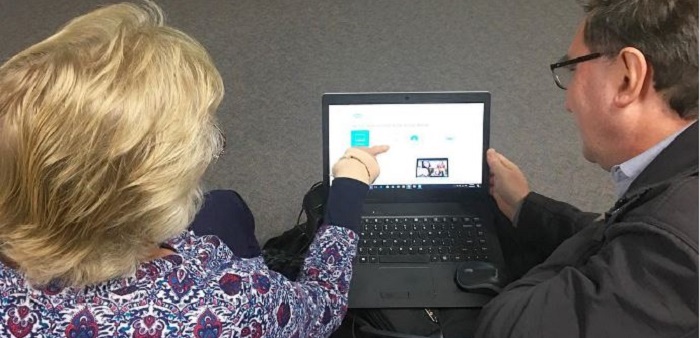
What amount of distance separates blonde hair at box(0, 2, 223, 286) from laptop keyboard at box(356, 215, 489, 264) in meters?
0.50

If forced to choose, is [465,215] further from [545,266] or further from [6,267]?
[6,267]

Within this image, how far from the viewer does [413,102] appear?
1.40m

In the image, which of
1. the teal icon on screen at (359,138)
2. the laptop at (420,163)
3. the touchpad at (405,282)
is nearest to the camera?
A: the touchpad at (405,282)

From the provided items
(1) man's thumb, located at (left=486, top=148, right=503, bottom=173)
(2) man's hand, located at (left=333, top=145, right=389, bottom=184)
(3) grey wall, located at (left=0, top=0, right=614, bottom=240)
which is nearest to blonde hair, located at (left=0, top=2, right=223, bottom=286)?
(2) man's hand, located at (left=333, top=145, right=389, bottom=184)

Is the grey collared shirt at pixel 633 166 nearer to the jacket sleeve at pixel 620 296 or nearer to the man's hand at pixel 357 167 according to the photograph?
the jacket sleeve at pixel 620 296

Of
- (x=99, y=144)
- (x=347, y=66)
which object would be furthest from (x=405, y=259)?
(x=347, y=66)

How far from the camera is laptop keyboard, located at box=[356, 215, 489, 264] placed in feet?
4.08

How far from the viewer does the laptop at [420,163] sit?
1304 mm

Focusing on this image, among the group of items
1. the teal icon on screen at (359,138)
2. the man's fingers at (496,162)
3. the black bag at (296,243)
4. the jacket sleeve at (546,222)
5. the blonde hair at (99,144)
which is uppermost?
the blonde hair at (99,144)

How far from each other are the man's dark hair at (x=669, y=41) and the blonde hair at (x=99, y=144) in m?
0.56

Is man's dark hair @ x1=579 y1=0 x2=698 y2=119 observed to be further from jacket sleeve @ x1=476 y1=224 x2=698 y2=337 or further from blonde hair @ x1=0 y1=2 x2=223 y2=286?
blonde hair @ x1=0 y1=2 x2=223 y2=286

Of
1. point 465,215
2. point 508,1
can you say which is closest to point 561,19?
point 508,1

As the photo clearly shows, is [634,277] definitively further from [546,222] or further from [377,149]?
[377,149]

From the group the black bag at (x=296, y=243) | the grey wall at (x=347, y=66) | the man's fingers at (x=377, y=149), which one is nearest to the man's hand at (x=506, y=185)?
the man's fingers at (x=377, y=149)
